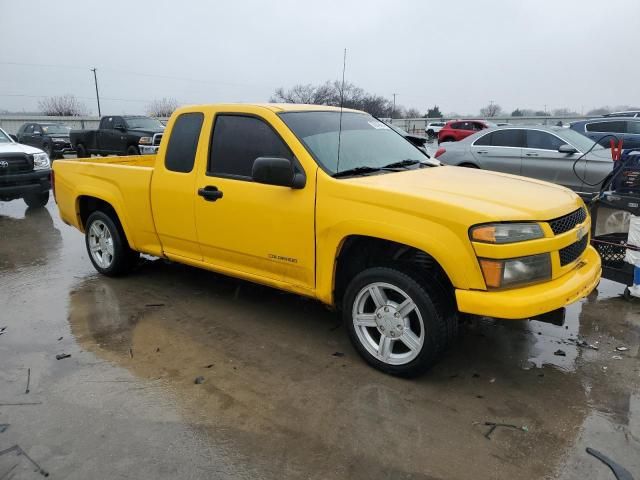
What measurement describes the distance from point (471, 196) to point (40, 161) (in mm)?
9808

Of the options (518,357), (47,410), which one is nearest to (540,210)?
(518,357)

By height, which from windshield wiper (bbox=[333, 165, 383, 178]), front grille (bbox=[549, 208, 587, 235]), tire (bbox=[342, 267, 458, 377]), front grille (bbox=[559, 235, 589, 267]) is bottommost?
tire (bbox=[342, 267, 458, 377])

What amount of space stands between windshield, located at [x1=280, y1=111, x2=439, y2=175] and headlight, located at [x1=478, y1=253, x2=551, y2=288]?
135 cm

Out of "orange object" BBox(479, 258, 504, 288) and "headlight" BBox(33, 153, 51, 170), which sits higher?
"orange object" BBox(479, 258, 504, 288)

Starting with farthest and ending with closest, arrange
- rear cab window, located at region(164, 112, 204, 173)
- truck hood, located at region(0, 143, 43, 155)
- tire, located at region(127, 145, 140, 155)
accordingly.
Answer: tire, located at region(127, 145, 140, 155)
truck hood, located at region(0, 143, 43, 155)
rear cab window, located at region(164, 112, 204, 173)

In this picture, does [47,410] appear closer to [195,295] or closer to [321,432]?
[321,432]

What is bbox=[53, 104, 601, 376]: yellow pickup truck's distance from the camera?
3.13 m

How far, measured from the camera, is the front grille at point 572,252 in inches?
134

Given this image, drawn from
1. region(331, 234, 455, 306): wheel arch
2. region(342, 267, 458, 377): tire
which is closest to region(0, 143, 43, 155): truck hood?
region(331, 234, 455, 306): wheel arch

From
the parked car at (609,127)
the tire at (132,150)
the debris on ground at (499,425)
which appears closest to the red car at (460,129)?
the parked car at (609,127)

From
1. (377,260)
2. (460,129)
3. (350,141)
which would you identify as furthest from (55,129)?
(377,260)

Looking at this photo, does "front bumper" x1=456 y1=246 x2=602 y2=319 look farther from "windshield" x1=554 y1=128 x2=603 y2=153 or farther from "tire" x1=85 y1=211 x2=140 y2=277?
"windshield" x1=554 y1=128 x2=603 y2=153

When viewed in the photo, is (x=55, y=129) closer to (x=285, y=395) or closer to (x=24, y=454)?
(x=24, y=454)

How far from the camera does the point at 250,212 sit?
407 centimetres
